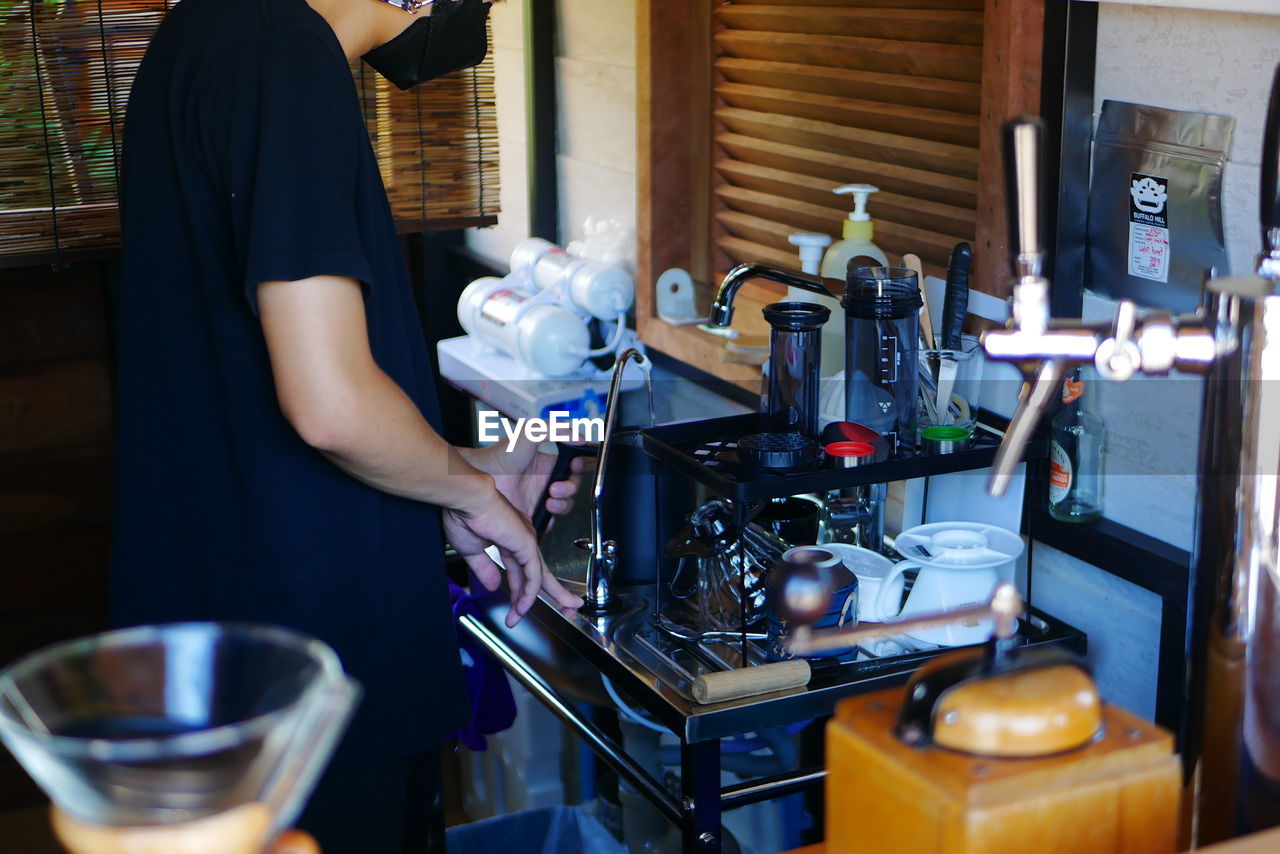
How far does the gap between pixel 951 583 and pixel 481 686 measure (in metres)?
0.90

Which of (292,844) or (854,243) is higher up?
(854,243)

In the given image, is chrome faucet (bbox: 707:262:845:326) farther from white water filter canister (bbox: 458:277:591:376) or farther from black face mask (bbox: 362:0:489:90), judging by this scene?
white water filter canister (bbox: 458:277:591:376)

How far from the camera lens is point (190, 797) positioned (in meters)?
0.66

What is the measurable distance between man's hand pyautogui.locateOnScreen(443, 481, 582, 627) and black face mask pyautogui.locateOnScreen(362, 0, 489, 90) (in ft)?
1.76

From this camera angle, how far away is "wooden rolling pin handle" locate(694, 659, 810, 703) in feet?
5.16

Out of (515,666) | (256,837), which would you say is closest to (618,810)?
(515,666)

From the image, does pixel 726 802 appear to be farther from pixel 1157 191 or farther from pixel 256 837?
pixel 256 837

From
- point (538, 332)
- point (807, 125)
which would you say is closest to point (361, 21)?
point (807, 125)

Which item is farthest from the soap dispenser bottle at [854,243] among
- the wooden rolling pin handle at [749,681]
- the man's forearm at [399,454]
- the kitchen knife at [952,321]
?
the man's forearm at [399,454]

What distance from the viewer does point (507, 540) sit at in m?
1.64

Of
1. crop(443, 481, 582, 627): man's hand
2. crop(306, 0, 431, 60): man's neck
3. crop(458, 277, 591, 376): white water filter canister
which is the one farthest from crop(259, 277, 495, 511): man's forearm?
crop(458, 277, 591, 376): white water filter canister

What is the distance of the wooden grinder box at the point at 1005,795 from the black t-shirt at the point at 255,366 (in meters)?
0.74

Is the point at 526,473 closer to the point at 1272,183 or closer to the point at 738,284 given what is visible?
the point at 738,284

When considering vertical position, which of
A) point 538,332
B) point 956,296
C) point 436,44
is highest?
point 436,44
